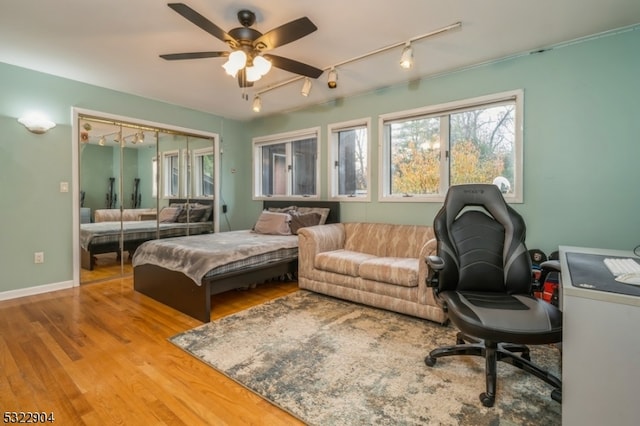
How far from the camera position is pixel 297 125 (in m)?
4.82

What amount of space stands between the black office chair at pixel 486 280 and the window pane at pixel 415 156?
1456 mm

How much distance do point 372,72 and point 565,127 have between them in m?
1.94

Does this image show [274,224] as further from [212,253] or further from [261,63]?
[261,63]

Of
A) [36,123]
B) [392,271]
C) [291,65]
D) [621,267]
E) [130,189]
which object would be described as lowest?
[392,271]

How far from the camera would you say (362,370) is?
6.23ft

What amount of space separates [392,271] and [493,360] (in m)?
1.19

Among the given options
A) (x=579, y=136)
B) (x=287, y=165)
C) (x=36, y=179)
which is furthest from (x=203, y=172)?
(x=579, y=136)

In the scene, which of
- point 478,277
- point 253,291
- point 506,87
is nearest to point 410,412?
→ point 478,277

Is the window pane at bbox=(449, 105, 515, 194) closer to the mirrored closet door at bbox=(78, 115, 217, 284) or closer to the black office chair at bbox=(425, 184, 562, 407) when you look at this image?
the black office chair at bbox=(425, 184, 562, 407)

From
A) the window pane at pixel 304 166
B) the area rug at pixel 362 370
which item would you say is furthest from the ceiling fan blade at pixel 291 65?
the area rug at pixel 362 370

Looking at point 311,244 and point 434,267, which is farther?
point 311,244

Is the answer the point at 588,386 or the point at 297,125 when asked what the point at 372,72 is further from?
the point at 588,386

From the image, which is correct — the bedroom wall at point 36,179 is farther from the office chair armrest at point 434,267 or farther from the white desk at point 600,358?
the white desk at point 600,358

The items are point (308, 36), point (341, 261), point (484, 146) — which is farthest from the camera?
point (484, 146)
